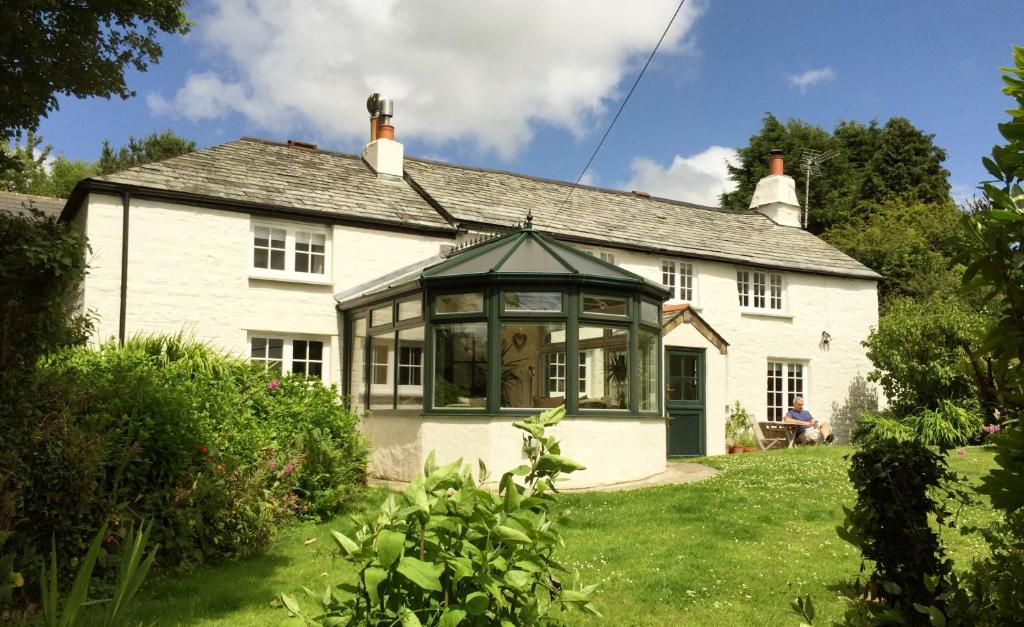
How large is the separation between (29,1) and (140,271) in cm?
844

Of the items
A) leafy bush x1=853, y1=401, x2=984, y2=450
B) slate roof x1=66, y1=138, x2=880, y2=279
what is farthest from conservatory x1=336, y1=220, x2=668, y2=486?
leafy bush x1=853, y1=401, x2=984, y2=450

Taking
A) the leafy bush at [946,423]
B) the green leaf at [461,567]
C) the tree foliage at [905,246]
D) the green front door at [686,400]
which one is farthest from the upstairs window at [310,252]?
the tree foliage at [905,246]

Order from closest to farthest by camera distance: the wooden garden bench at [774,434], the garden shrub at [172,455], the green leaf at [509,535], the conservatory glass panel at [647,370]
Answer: the green leaf at [509,535] → the garden shrub at [172,455] → the conservatory glass panel at [647,370] → the wooden garden bench at [774,434]

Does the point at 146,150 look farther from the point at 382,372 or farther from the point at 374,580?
the point at 374,580

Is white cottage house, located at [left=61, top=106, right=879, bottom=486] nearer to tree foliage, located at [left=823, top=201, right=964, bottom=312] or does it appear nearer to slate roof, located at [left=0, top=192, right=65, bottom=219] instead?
tree foliage, located at [left=823, top=201, right=964, bottom=312]

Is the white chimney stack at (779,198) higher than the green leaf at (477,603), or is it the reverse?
the white chimney stack at (779,198)

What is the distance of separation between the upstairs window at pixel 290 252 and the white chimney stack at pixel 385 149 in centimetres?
344

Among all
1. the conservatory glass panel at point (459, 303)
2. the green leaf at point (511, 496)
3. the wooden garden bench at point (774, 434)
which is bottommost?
the wooden garden bench at point (774, 434)

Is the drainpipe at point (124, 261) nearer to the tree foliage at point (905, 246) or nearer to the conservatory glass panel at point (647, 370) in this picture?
the conservatory glass panel at point (647, 370)

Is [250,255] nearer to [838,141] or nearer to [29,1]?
[29,1]

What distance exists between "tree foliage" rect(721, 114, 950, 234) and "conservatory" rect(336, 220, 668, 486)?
27923 mm

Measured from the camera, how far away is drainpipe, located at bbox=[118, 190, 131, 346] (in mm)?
13922

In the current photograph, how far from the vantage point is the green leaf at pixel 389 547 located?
227 centimetres

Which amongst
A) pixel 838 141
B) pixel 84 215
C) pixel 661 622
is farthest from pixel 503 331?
pixel 838 141
